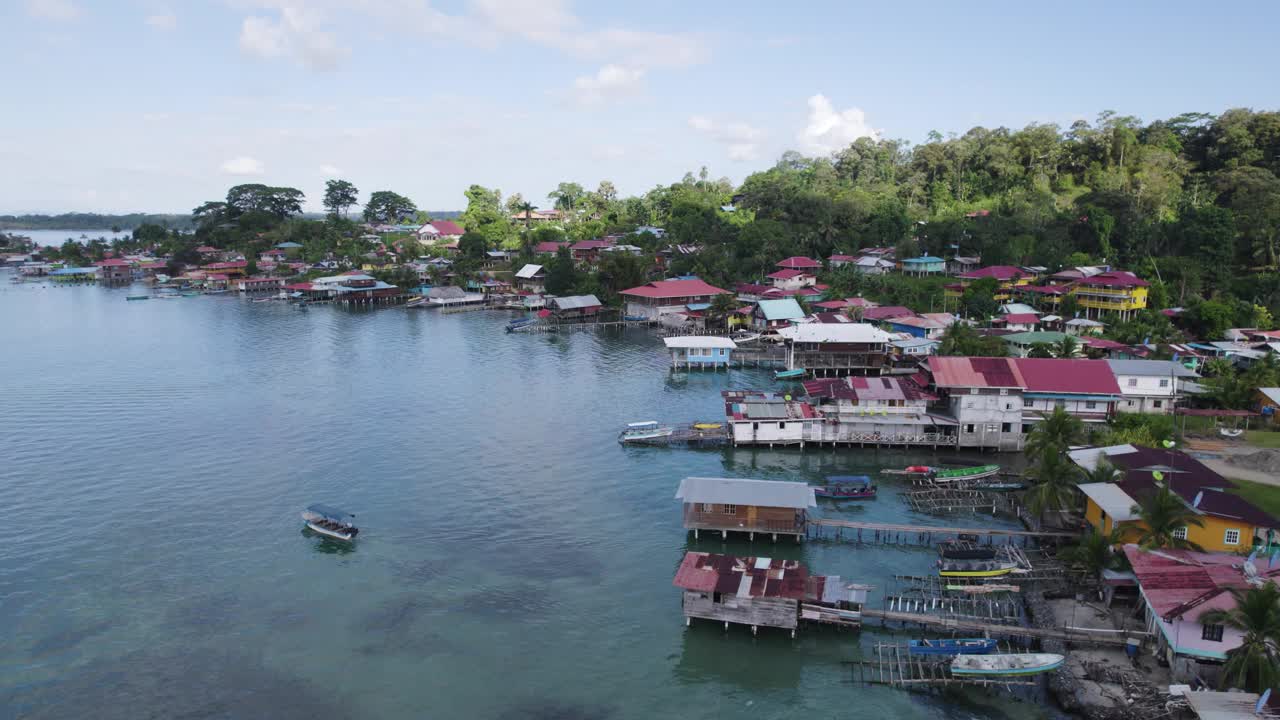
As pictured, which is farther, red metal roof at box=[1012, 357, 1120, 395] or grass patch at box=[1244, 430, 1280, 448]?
red metal roof at box=[1012, 357, 1120, 395]

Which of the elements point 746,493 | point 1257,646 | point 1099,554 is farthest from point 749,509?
point 1257,646

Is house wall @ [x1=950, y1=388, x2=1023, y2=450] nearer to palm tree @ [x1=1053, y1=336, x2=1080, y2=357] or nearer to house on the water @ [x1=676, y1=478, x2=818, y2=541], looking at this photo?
palm tree @ [x1=1053, y1=336, x2=1080, y2=357]

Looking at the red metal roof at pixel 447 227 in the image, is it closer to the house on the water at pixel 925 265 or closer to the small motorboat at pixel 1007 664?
the house on the water at pixel 925 265

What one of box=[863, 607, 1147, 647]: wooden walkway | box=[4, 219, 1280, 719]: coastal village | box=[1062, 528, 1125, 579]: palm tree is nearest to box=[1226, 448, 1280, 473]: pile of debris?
box=[4, 219, 1280, 719]: coastal village

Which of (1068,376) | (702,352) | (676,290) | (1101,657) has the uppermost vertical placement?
(676,290)

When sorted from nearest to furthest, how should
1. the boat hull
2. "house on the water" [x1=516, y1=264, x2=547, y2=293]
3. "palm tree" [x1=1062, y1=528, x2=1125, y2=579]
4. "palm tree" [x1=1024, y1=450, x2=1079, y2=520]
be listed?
"palm tree" [x1=1062, y1=528, x2=1125, y2=579] < "palm tree" [x1=1024, y1=450, x2=1079, y2=520] < the boat hull < "house on the water" [x1=516, y1=264, x2=547, y2=293]

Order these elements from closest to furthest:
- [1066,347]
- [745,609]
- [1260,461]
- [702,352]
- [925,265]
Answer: [745,609] → [1260,461] → [1066,347] → [702,352] → [925,265]

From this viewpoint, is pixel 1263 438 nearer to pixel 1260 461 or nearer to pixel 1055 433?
pixel 1260 461
